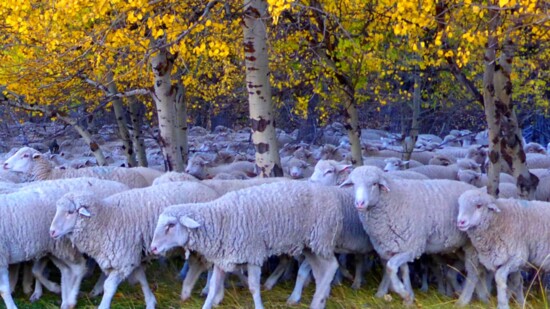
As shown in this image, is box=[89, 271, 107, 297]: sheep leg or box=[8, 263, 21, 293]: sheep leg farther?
box=[8, 263, 21, 293]: sheep leg

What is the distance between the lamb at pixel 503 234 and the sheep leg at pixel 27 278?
490 cm

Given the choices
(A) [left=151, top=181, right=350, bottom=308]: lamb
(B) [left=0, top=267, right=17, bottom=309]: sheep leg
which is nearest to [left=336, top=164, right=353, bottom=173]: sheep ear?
(A) [left=151, top=181, right=350, bottom=308]: lamb

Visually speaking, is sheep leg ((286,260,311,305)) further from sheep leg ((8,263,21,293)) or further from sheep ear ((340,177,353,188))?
sheep leg ((8,263,21,293))

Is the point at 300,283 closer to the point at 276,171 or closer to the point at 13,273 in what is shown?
the point at 276,171

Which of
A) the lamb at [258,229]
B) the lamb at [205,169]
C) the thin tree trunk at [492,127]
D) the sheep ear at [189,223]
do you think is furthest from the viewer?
the lamb at [205,169]

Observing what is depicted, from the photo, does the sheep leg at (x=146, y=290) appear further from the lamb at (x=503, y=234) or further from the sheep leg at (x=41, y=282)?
the lamb at (x=503, y=234)

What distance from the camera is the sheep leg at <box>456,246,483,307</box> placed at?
27.4ft

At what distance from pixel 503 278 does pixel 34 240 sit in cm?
483

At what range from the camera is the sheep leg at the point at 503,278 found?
7.88m

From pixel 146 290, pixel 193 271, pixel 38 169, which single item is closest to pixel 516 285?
pixel 193 271

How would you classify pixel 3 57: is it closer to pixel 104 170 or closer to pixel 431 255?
pixel 104 170

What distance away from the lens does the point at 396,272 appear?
8.21 meters

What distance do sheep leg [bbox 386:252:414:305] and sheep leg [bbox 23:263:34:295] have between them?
13.5 ft

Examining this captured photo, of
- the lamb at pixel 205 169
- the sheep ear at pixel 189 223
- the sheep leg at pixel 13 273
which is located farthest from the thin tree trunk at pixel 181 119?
the sheep ear at pixel 189 223
